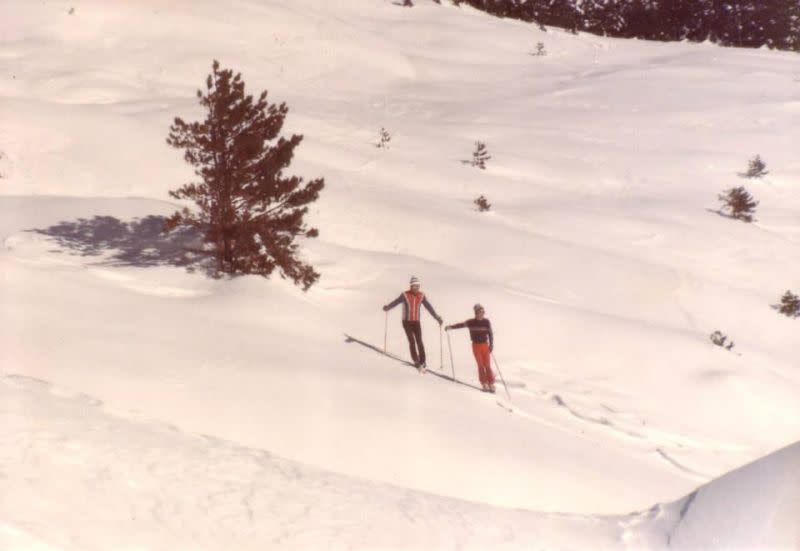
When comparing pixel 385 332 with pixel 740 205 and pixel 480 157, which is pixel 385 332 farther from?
pixel 740 205

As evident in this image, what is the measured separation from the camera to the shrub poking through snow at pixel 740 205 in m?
21.2

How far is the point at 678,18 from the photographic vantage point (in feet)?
192

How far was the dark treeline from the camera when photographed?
55.5 metres

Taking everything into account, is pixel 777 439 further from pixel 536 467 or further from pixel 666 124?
pixel 666 124

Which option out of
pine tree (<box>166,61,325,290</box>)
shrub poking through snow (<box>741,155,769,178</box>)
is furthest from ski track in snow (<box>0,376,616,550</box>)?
shrub poking through snow (<box>741,155,769,178</box>)

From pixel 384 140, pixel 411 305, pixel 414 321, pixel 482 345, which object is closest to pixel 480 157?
pixel 384 140

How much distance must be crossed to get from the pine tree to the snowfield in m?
0.59

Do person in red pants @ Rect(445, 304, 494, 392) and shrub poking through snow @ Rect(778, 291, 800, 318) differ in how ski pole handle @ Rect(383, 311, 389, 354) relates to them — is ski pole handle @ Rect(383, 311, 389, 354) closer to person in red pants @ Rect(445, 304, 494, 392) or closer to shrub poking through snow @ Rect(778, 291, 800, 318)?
person in red pants @ Rect(445, 304, 494, 392)

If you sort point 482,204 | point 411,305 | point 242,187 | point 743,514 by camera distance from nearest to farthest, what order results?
1. point 743,514
2. point 411,305
3. point 242,187
4. point 482,204

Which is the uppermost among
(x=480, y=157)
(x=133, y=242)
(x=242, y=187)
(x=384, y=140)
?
(x=384, y=140)

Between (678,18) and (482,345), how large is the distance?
5333 cm

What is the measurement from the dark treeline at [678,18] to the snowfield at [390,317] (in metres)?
27.6

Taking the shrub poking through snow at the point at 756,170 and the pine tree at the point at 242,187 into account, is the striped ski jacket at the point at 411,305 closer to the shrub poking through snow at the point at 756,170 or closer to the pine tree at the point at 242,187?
the pine tree at the point at 242,187

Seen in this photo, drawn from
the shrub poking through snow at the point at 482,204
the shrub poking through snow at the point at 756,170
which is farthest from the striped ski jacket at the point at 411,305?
the shrub poking through snow at the point at 756,170
